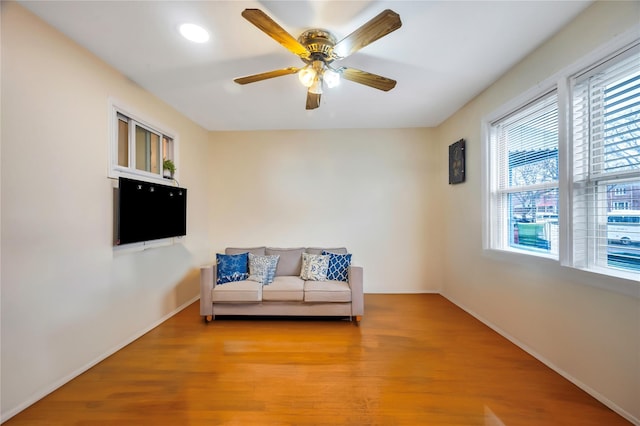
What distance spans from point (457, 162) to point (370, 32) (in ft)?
8.28

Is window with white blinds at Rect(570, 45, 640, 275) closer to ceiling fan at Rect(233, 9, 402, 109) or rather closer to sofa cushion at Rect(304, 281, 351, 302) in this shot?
ceiling fan at Rect(233, 9, 402, 109)

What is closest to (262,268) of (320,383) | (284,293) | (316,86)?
(284,293)

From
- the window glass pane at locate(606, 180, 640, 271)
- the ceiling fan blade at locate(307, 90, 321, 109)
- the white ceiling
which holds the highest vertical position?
the white ceiling

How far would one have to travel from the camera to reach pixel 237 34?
6.44 ft

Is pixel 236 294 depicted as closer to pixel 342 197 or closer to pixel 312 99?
pixel 342 197

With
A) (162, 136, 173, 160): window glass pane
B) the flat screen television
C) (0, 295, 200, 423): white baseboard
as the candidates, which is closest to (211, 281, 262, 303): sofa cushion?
(0, 295, 200, 423): white baseboard

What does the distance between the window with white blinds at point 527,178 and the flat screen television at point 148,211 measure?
3.73 m

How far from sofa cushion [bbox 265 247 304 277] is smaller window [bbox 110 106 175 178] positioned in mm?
1820

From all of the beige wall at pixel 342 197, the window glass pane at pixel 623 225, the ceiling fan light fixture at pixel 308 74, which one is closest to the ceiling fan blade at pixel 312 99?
the ceiling fan light fixture at pixel 308 74

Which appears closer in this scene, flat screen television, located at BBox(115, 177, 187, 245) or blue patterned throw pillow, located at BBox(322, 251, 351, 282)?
flat screen television, located at BBox(115, 177, 187, 245)

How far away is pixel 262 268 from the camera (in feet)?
11.0

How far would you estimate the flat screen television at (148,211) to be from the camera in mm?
2354

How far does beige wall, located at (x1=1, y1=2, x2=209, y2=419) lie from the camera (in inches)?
65.1

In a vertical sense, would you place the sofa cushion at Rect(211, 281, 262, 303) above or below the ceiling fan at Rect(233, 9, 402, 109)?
below
